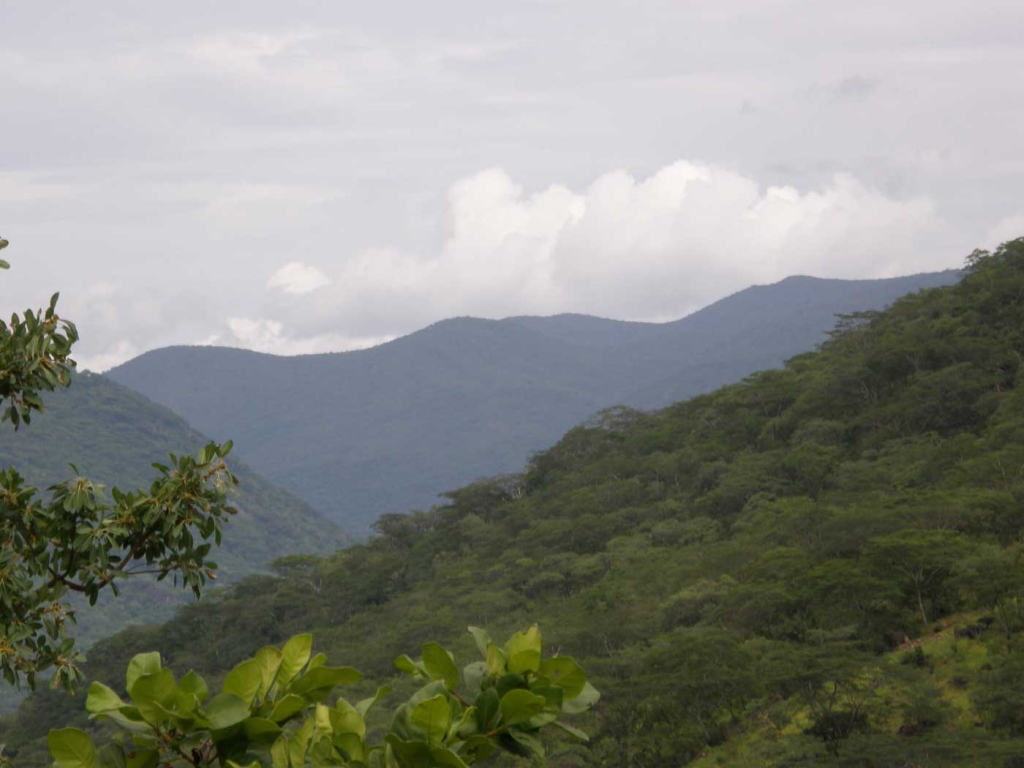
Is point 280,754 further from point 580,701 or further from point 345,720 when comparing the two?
point 580,701

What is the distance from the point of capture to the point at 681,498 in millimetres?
41969

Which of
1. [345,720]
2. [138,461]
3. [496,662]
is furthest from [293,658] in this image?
[138,461]

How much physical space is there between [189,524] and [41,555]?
58 centimetres

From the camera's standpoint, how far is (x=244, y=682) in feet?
6.08

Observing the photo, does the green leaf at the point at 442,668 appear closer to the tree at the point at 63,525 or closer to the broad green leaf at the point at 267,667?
the broad green leaf at the point at 267,667

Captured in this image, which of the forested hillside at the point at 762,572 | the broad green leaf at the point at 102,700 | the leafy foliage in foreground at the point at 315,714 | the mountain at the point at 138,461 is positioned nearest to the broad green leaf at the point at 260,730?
the leafy foliage in foreground at the point at 315,714

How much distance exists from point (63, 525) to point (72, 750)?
258 centimetres

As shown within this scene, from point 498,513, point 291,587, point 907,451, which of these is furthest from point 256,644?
point 907,451

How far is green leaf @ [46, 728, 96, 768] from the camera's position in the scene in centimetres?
178

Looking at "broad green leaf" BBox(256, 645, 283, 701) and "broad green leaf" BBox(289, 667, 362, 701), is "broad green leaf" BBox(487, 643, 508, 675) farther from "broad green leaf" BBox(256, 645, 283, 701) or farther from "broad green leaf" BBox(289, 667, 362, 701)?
"broad green leaf" BBox(256, 645, 283, 701)

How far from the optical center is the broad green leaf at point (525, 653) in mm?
1990

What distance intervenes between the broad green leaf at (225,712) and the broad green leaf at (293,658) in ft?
0.52

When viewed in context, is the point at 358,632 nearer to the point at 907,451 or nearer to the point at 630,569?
the point at 630,569

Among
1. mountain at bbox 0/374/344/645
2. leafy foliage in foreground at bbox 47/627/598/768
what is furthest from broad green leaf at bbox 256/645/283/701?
mountain at bbox 0/374/344/645
